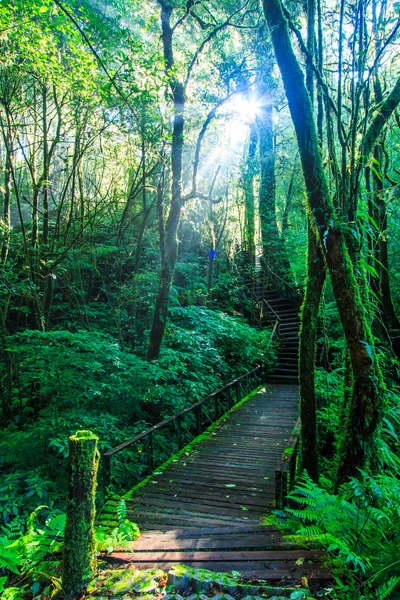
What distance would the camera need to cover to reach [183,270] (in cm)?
1580

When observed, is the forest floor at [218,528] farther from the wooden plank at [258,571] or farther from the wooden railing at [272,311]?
the wooden railing at [272,311]

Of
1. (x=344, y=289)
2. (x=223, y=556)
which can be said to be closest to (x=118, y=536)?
(x=223, y=556)

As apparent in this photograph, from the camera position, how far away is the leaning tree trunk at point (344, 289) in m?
3.90

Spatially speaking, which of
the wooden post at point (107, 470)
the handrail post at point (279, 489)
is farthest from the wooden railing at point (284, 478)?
the wooden post at point (107, 470)

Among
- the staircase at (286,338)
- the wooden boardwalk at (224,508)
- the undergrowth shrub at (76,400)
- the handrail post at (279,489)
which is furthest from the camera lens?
the staircase at (286,338)

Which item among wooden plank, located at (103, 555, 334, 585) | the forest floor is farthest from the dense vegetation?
the forest floor

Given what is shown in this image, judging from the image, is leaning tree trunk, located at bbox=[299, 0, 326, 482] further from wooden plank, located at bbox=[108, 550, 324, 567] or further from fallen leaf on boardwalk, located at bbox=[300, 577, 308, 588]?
fallen leaf on boardwalk, located at bbox=[300, 577, 308, 588]

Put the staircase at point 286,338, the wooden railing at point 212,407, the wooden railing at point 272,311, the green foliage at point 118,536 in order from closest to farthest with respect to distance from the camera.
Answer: the green foliage at point 118,536 < the wooden railing at point 212,407 < the staircase at point 286,338 < the wooden railing at point 272,311

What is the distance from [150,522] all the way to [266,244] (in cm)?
1538

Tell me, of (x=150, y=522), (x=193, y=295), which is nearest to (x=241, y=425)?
(x=150, y=522)

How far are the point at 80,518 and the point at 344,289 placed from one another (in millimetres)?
3506

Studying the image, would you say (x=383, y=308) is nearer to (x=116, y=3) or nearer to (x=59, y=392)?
(x=59, y=392)

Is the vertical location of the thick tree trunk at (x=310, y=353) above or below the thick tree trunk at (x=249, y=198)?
below

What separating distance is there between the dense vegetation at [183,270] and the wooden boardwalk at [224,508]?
0.39m
